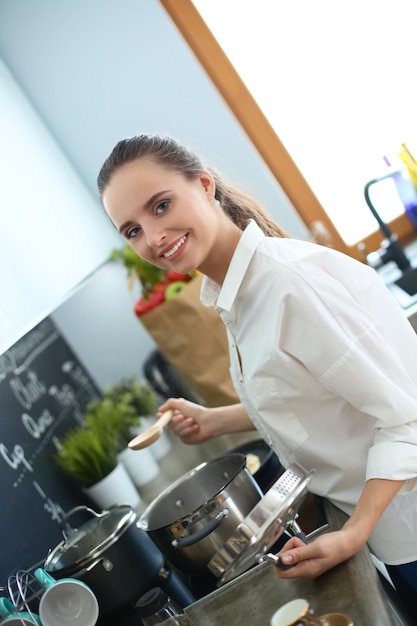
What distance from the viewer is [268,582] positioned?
1.08 meters

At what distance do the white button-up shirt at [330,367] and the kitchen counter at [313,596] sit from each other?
0.34 ft

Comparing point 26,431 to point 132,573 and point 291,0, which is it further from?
point 291,0

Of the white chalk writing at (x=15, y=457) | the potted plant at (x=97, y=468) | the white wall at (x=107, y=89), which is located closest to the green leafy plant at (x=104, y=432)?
the potted plant at (x=97, y=468)

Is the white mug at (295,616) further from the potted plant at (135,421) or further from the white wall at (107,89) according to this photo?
the white wall at (107,89)

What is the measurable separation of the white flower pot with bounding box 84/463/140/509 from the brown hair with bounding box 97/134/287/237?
3.26 feet

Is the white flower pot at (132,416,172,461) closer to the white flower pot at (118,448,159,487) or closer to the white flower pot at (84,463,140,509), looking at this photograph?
the white flower pot at (118,448,159,487)

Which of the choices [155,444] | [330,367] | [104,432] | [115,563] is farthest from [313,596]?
[155,444]

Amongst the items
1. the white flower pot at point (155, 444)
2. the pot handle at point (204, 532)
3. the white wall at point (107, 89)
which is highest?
the white wall at point (107, 89)

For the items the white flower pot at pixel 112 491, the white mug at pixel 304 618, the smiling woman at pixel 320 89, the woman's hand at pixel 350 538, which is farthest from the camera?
the smiling woman at pixel 320 89

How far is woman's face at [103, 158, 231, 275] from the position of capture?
3.55 ft

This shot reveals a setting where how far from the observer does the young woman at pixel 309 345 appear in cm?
93

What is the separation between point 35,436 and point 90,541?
2.18 ft

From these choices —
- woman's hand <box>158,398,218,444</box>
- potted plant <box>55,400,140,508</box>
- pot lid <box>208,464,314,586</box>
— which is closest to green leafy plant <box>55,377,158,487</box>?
potted plant <box>55,400,140,508</box>

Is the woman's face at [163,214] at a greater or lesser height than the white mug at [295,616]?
greater
